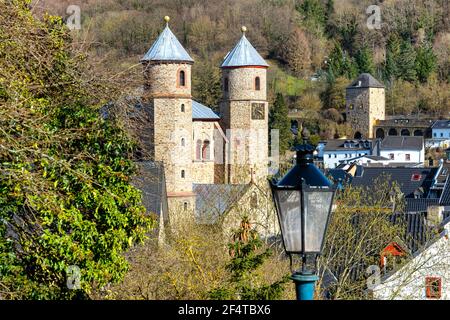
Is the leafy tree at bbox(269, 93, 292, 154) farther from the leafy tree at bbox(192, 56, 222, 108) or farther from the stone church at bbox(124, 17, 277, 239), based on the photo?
the stone church at bbox(124, 17, 277, 239)

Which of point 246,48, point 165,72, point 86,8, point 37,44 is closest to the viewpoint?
point 37,44

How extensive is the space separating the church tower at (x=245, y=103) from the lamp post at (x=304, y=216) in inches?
1222

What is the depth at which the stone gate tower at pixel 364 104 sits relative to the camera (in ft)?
243

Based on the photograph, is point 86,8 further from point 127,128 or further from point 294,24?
point 127,128

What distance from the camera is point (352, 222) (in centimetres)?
1748

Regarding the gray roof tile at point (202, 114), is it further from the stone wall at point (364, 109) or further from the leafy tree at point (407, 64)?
the leafy tree at point (407, 64)

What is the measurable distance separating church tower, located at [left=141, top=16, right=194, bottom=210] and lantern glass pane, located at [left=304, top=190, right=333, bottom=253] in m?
25.3

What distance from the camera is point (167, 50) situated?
3127 centimetres

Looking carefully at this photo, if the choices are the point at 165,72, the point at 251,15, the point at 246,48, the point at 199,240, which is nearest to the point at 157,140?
the point at 165,72

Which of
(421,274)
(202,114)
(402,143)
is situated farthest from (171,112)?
(402,143)

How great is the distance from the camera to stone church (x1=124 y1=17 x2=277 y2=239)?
2467 centimetres

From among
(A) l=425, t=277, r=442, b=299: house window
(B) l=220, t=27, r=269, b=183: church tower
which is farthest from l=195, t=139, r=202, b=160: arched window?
(A) l=425, t=277, r=442, b=299: house window

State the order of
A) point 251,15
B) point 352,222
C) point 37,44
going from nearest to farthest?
point 37,44 < point 352,222 < point 251,15

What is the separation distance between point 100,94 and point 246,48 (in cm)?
2790
